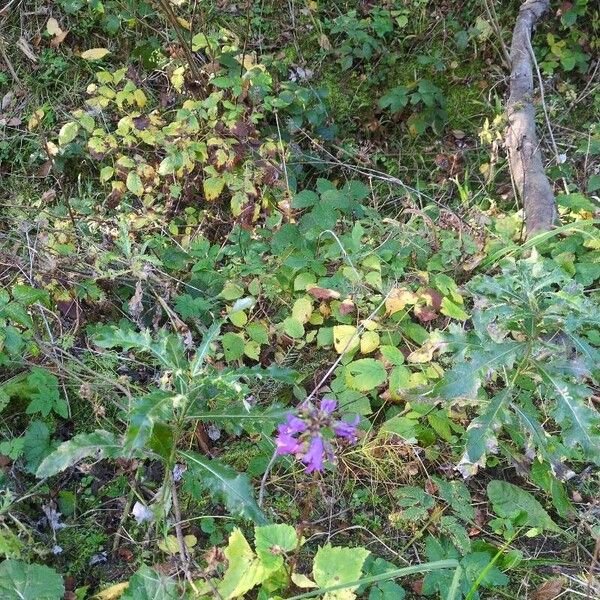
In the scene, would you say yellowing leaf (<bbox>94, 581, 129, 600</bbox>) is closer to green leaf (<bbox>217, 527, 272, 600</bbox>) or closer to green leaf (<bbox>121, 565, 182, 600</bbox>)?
green leaf (<bbox>121, 565, 182, 600</bbox>)

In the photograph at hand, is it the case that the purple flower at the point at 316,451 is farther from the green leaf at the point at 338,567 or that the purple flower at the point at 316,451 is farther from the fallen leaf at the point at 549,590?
the fallen leaf at the point at 549,590

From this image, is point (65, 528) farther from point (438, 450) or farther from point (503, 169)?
point (503, 169)

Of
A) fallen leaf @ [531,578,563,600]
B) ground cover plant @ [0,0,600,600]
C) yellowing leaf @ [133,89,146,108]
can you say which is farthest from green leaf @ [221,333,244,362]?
yellowing leaf @ [133,89,146,108]

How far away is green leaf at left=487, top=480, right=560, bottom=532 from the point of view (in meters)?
2.21

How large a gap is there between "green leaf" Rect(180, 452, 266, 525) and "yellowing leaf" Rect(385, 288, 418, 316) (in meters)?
1.02

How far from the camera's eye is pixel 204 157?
3357 mm

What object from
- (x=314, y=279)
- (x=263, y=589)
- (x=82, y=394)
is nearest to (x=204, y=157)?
(x=314, y=279)

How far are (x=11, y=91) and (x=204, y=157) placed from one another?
5.00 ft

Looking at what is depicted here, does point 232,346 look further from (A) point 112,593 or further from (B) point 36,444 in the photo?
(A) point 112,593

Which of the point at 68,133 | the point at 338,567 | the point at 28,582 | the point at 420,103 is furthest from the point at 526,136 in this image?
the point at 28,582

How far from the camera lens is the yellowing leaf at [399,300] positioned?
2.60m

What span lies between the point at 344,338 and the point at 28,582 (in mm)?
1393

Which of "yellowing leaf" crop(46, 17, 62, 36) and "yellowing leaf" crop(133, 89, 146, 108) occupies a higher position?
"yellowing leaf" crop(46, 17, 62, 36)

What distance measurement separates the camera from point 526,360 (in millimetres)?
2084
